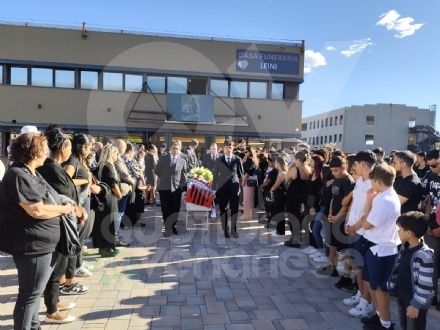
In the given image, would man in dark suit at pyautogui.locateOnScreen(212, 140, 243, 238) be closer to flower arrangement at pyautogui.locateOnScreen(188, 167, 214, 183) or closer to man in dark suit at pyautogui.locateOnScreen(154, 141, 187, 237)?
flower arrangement at pyautogui.locateOnScreen(188, 167, 214, 183)

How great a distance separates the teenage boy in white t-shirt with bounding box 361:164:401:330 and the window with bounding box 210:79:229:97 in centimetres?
1687

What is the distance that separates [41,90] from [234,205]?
598 inches

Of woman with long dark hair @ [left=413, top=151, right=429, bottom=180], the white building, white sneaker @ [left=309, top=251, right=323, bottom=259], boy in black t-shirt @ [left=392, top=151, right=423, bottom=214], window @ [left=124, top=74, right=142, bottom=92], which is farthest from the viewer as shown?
the white building

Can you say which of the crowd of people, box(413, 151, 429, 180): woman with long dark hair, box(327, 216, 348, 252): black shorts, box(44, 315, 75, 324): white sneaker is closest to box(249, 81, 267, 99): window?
the crowd of people

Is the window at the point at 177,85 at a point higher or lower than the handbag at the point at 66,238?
higher

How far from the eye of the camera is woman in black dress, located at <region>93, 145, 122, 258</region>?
17.6 feet

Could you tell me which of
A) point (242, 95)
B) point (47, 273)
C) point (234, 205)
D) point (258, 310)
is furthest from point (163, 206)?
point (242, 95)

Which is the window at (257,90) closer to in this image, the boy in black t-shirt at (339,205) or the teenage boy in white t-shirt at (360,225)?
the boy in black t-shirt at (339,205)

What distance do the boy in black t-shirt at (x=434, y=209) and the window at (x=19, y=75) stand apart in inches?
759

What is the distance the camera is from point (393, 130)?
59.8 meters

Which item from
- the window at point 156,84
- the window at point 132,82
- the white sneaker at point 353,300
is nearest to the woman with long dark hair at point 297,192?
the white sneaker at point 353,300

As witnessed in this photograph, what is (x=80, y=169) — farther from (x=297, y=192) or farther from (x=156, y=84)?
(x=156, y=84)

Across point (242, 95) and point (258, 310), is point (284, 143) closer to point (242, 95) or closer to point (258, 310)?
point (242, 95)

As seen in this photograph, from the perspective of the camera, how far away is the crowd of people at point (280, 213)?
9.36 ft
